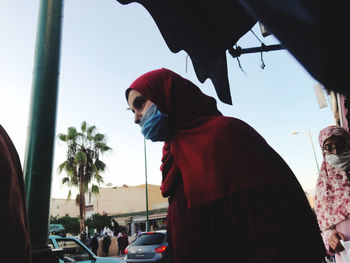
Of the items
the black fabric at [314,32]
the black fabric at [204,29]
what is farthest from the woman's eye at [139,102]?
the black fabric at [314,32]

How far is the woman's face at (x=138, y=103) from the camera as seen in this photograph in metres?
1.73

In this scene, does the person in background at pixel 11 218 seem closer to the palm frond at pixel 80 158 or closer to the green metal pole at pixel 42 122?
the green metal pole at pixel 42 122

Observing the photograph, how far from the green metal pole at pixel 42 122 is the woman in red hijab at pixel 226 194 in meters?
1.11

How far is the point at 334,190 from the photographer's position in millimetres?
2283

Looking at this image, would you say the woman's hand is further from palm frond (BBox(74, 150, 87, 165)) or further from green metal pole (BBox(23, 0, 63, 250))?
palm frond (BBox(74, 150, 87, 165))

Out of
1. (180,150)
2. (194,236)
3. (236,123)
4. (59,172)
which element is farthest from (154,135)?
(59,172)

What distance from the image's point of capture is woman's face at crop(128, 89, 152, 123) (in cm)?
173

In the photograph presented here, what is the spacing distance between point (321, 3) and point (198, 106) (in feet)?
3.71

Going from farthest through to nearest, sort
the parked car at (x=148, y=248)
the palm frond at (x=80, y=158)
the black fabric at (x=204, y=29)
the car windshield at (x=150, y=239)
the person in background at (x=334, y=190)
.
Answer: the palm frond at (x=80, y=158) → the car windshield at (x=150, y=239) → the parked car at (x=148, y=248) → the person in background at (x=334, y=190) → the black fabric at (x=204, y=29)

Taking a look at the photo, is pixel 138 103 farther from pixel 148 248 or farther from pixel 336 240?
pixel 148 248

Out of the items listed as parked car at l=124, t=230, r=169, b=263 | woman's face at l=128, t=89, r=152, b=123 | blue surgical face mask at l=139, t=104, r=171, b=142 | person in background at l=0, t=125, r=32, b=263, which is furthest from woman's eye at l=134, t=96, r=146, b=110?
parked car at l=124, t=230, r=169, b=263

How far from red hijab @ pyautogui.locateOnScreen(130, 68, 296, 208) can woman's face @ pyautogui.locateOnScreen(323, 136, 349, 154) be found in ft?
4.56

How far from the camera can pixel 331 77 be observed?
483 millimetres

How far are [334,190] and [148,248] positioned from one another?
762 cm
